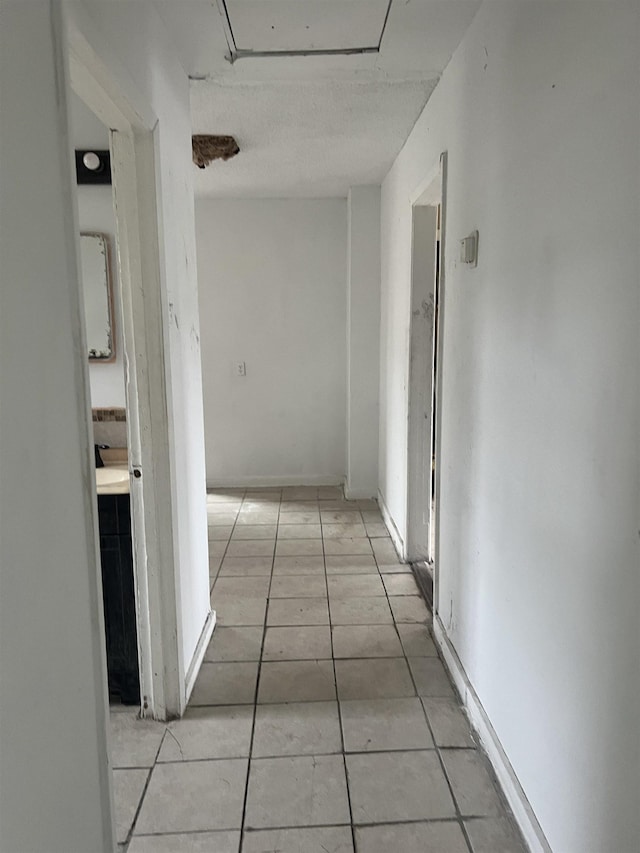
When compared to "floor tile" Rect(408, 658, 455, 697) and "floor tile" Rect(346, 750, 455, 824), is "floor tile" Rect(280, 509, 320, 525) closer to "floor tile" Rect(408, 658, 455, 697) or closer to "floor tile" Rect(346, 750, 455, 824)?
"floor tile" Rect(408, 658, 455, 697)

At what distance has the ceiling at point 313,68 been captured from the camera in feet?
5.77

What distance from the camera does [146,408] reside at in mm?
1805

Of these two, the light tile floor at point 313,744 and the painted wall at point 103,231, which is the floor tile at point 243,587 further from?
the painted wall at point 103,231

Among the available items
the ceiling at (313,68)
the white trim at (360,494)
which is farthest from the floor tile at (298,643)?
the ceiling at (313,68)

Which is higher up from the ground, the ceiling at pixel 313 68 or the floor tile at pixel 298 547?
the ceiling at pixel 313 68

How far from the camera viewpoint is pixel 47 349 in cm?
94

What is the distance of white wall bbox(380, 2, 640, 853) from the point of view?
3.37ft

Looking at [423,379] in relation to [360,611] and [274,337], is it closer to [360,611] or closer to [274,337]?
[360,611]

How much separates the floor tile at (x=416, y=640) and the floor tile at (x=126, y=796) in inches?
43.9

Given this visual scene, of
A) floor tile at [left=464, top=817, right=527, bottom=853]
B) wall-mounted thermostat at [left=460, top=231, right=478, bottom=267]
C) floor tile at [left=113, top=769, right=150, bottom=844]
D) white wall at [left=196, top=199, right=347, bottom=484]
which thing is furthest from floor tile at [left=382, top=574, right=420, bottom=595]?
white wall at [left=196, top=199, right=347, bottom=484]

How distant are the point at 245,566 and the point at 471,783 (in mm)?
1818

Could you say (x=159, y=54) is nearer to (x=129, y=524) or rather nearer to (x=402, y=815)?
(x=129, y=524)

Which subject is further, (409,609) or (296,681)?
(409,609)

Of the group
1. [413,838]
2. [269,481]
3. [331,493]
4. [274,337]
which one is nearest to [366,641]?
[413,838]
